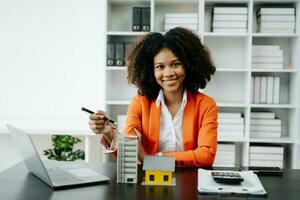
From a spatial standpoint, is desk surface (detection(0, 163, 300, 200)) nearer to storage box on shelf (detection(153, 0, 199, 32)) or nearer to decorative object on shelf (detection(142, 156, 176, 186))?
decorative object on shelf (detection(142, 156, 176, 186))

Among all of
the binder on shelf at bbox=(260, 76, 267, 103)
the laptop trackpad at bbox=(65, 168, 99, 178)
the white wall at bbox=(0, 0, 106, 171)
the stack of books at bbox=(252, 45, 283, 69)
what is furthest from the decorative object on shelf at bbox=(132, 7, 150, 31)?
the laptop trackpad at bbox=(65, 168, 99, 178)

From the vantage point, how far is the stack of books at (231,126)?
124 inches

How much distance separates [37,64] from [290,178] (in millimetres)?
2774

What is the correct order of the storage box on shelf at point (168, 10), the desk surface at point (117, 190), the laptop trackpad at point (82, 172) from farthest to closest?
the storage box on shelf at point (168, 10)
the laptop trackpad at point (82, 172)
the desk surface at point (117, 190)

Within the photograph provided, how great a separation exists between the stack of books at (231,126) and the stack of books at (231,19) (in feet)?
2.51

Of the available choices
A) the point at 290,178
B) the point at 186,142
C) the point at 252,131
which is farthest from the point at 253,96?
the point at 290,178

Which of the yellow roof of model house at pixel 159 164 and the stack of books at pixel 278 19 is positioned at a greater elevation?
the stack of books at pixel 278 19

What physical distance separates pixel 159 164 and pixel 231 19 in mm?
2203

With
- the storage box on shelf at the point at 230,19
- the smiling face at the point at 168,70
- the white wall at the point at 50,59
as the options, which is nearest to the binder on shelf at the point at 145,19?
the white wall at the point at 50,59

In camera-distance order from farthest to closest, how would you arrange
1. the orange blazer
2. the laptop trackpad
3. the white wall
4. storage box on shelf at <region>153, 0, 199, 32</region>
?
the white wall, storage box on shelf at <region>153, 0, 199, 32</region>, the orange blazer, the laptop trackpad

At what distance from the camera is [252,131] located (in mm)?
3207

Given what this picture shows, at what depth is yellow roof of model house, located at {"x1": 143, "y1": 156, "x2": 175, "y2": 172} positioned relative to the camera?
121 centimetres

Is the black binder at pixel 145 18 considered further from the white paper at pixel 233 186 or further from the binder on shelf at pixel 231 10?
the white paper at pixel 233 186

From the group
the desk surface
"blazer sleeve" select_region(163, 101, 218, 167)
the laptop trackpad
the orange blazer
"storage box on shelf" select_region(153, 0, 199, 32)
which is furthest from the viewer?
"storage box on shelf" select_region(153, 0, 199, 32)
